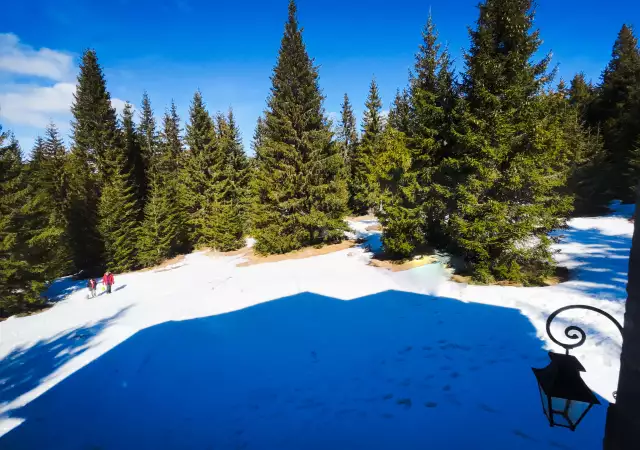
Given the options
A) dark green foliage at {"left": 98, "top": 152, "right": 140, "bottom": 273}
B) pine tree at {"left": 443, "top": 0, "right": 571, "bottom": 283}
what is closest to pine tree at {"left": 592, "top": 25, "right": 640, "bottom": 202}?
pine tree at {"left": 443, "top": 0, "right": 571, "bottom": 283}

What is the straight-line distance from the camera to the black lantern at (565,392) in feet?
8.44

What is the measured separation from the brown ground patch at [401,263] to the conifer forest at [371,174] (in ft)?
2.34

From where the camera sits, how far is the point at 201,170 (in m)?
27.8

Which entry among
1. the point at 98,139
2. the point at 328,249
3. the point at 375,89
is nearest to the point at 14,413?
the point at 328,249

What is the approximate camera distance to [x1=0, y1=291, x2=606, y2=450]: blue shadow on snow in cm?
532

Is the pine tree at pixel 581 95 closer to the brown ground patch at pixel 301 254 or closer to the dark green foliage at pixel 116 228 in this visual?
the brown ground patch at pixel 301 254

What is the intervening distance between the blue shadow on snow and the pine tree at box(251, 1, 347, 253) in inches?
473

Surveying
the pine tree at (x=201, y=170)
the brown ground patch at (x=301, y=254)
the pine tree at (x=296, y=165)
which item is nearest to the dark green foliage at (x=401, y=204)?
the brown ground patch at (x=301, y=254)

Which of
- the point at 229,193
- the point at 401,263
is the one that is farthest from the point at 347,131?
the point at 401,263

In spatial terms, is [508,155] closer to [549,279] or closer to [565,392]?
[549,279]

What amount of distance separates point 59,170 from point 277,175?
21.9m

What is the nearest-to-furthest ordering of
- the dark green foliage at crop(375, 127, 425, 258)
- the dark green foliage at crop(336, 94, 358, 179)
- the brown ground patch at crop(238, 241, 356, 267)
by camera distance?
the dark green foliage at crop(375, 127, 425, 258), the brown ground patch at crop(238, 241, 356, 267), the dark green foliage at crop(336, 94, 358, 179)

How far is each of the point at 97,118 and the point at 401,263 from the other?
26990 millimetres

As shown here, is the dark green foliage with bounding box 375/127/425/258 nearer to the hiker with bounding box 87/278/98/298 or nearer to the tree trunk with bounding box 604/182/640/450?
A: the tree trunk with bounding box 604/182/640/450
